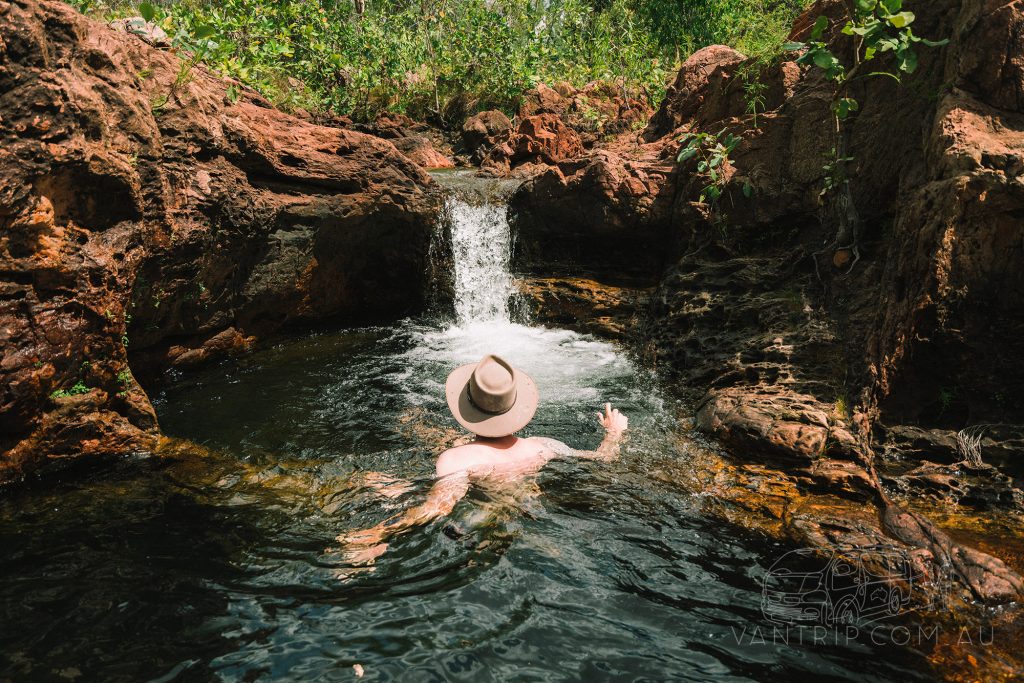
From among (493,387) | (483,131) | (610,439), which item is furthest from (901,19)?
(483,131)

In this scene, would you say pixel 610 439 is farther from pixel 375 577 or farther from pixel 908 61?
pixel 908 61

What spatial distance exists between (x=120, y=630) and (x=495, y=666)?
1.49 meters

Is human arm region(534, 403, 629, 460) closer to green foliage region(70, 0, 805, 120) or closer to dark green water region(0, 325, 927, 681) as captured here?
dark green water region(0, 325, 927, 681)

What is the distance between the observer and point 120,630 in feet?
8.32

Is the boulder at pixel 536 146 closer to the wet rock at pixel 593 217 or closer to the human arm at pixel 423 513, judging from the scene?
the wet rock at pixel 593 217

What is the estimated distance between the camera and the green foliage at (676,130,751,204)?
596 centimetres

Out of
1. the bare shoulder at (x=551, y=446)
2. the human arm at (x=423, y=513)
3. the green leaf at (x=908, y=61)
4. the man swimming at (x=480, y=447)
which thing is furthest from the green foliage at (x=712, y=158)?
the human arm at (x=423, y=513)

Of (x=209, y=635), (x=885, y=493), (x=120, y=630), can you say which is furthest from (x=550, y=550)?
(x=885, y=493)

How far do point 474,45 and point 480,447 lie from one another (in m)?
14.0

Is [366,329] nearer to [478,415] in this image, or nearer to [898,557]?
[478,415]

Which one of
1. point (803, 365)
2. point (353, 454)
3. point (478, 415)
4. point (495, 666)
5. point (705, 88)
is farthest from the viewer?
point (705, 88)

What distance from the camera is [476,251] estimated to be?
339 inches

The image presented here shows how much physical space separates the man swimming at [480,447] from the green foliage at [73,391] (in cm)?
226

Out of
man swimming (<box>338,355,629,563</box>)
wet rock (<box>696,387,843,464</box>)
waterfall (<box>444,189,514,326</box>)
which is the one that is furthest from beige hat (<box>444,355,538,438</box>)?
waterfall (<box>444,189,514,326</box>)
